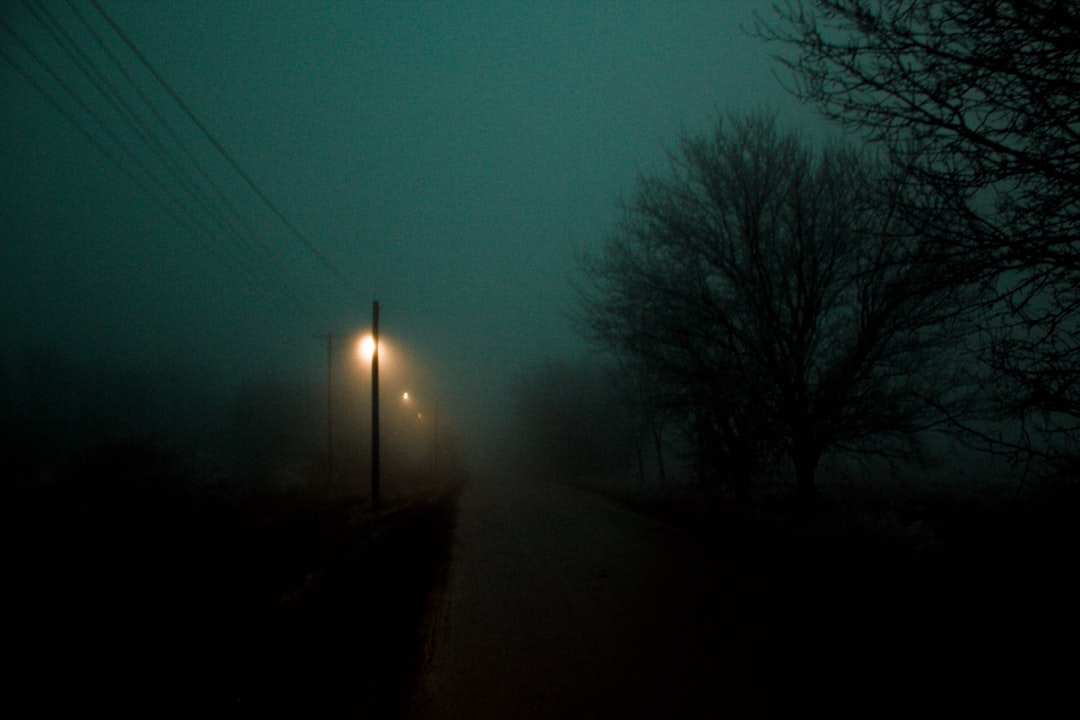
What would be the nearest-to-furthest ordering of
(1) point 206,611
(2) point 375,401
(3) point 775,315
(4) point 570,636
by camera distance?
(4) point 570,636 < (1) point 206,611 < (3) point 775,315 < (2) point 375,401

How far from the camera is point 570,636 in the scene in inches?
192

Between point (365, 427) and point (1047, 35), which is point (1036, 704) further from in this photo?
point (365, 427)

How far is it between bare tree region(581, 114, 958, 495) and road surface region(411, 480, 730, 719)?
11.2 ft

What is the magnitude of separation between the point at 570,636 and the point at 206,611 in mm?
5345

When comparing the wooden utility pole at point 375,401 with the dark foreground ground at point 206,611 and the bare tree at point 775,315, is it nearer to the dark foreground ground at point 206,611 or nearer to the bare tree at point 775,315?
the dark foreground ground at point 206,611

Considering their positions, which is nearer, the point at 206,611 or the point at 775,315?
the point at 206,611

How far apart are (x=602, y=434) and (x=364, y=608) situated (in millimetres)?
42858

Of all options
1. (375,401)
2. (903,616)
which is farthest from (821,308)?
(375,401)

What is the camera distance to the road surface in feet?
12.0

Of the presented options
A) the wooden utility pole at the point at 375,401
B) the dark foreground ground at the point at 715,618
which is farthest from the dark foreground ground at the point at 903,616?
the wooden utility pole at the point at 375,401

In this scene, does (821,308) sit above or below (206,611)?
above

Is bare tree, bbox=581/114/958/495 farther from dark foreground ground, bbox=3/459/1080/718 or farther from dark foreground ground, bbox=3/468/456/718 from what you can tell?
dark foreground ground, bbox=3/468/456/718

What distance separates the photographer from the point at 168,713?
3.97 metres

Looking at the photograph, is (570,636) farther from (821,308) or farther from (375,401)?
(375,401)
